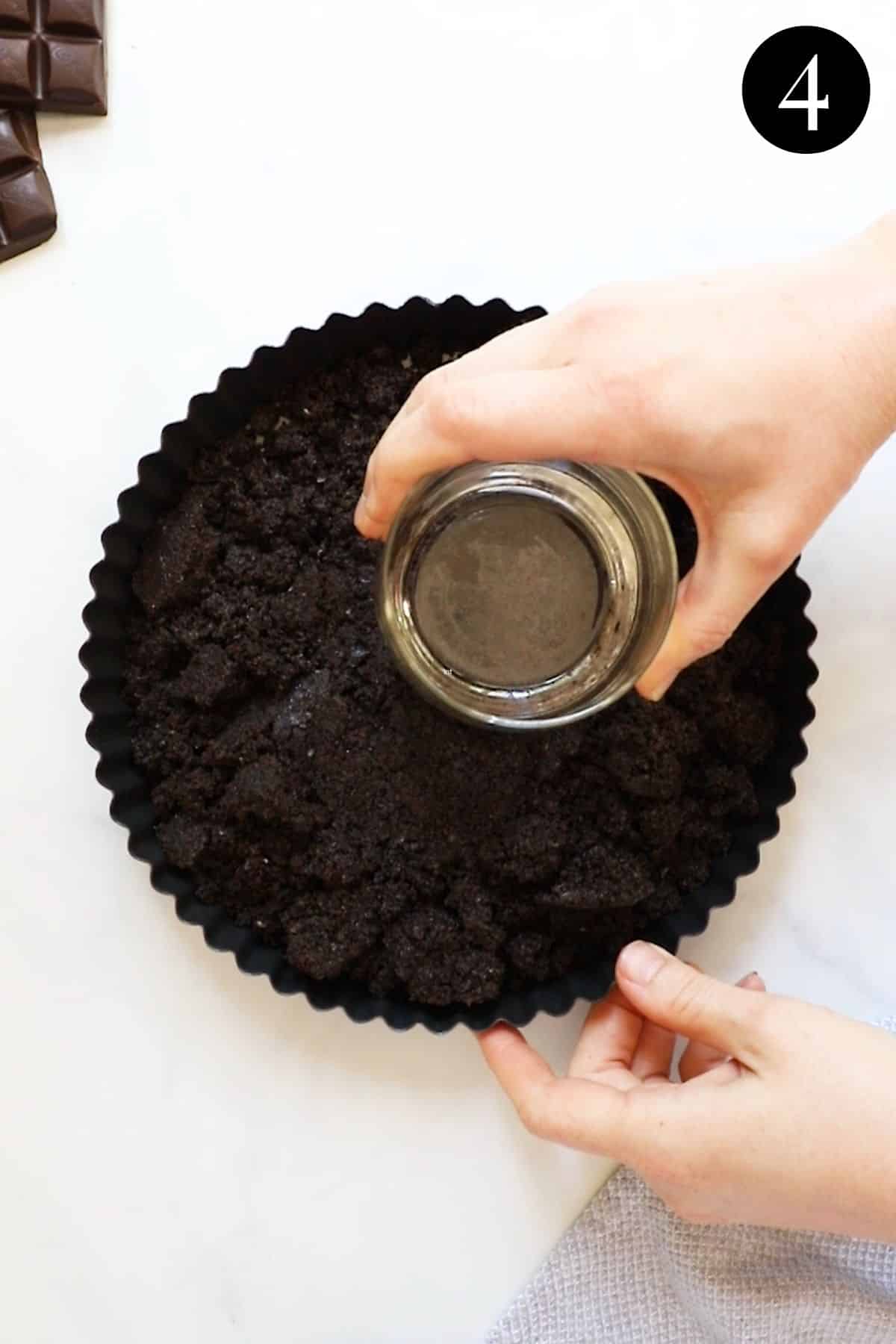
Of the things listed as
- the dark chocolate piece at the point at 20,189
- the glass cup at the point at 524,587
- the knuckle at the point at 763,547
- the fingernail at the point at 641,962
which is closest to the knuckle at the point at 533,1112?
the fingernail at the point at 641,962

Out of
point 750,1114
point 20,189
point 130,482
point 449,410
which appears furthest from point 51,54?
point 750,1114

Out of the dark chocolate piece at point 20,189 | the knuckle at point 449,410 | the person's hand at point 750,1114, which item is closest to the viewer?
the knuckle at point 449,410

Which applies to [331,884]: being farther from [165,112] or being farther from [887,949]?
[165,112]

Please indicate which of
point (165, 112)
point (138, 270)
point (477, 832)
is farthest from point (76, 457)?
point (477, 832)

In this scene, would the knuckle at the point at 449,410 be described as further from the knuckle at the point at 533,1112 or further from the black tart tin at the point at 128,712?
the knuckle at the point at 533,1112

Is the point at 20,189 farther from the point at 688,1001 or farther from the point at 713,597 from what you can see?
the point at 688,1001
